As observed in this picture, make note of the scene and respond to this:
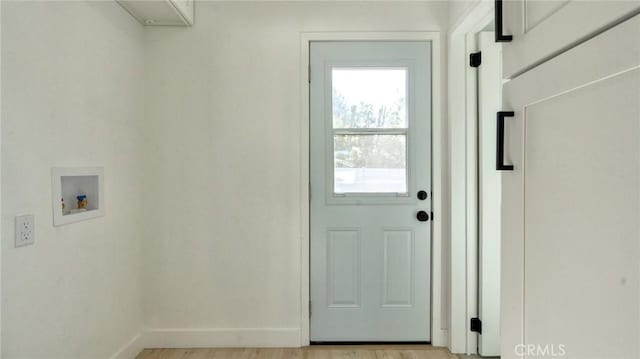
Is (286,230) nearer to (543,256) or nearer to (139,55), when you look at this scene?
(139,55)

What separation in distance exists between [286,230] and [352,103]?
97 centimetres

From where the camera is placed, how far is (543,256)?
961 mm

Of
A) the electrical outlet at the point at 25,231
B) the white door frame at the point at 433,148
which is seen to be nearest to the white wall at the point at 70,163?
the electrical outlet at the point at 25,231

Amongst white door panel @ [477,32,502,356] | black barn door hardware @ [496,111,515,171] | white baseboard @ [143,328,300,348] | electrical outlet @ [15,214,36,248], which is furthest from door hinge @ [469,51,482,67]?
electrical outlet @ [15,214,36,248]

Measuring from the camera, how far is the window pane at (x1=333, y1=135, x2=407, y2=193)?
2.57 m

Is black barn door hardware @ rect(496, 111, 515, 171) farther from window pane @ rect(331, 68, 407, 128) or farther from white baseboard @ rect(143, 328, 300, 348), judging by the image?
white baseboard @ rect(143, 328, 300, 348)

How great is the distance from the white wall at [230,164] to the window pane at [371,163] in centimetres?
31

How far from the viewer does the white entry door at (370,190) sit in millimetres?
2551

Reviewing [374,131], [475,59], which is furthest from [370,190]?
[475,59]

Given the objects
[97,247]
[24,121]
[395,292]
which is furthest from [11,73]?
[395,292]

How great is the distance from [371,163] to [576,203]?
69.1 inches

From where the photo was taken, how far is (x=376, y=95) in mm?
2562

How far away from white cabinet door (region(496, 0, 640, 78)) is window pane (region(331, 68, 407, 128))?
4.66ft

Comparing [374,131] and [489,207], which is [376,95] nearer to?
[374,131]
